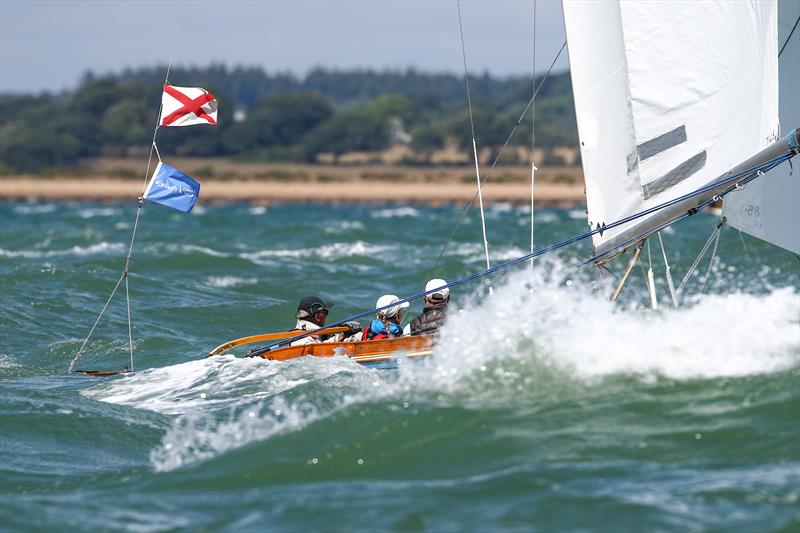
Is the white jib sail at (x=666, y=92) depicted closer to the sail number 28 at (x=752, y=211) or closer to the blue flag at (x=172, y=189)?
the sail number 28 at (x=752, y=211)

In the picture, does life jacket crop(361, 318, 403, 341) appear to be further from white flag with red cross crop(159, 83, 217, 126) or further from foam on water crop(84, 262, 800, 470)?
white flag with red cross crop(159, 83, 217, 126)

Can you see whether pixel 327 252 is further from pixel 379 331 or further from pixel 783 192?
pixel 783 192

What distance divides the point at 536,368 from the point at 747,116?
3018 mm

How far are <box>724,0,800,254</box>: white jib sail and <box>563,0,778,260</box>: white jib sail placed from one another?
86 cm

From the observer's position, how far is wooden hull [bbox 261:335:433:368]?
11.5 metres

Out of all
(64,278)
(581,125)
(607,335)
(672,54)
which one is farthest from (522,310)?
(64,278)

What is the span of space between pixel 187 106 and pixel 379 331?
3258mm

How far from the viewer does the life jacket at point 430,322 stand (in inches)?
466

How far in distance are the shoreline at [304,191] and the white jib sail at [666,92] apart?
69307mm

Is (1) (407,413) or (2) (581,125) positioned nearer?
(1) (407,413)

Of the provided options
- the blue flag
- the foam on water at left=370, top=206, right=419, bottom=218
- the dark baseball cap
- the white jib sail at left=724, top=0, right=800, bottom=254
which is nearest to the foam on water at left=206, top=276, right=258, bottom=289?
the blue flag

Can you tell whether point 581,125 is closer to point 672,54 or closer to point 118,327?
point 672,54

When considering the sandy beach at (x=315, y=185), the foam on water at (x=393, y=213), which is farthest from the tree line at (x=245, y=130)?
the foam on water at (x=393, y=213)

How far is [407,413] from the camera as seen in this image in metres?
9.34
